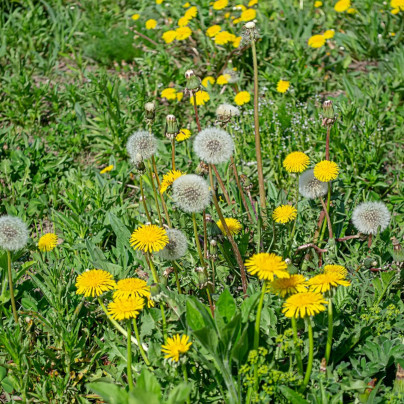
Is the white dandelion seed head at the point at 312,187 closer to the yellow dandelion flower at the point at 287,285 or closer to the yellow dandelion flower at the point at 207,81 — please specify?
the yellow dandelion flower at the point at 287,285

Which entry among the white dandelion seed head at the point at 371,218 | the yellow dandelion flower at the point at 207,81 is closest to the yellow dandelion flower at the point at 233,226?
the white dandelion seed head at the point at 371,218

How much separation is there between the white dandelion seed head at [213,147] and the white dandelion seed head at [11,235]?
3.13 ft

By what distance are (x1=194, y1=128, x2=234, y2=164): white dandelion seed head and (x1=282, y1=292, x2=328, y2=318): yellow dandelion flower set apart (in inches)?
30.2

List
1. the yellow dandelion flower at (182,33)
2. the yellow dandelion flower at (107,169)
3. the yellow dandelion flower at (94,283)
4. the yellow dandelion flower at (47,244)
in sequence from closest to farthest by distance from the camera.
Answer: the yellow dandelion flower at (94,283) → the yellow dandelion flower at (47,244) → the yellow dandelion flower at (107,169) → the yellow dandelion flower at (182,33)

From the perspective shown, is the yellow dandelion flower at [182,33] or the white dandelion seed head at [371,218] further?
the yellow dandelion flower at [182,33]

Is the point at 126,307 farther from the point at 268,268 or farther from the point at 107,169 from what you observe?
the point at 107,169

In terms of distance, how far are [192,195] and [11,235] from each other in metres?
0.93

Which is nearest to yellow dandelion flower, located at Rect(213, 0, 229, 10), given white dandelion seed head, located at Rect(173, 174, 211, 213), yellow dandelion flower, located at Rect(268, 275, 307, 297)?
white dandelion seed head, located at Rect(173, 174, 211, 213)

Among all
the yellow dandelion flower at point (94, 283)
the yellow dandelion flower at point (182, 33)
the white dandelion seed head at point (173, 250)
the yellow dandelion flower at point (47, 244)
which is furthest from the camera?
the yellow dandelion flower at point (182, 33)

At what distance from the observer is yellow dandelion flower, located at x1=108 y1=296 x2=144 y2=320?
7.04 feet

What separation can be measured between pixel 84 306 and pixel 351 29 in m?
3.76

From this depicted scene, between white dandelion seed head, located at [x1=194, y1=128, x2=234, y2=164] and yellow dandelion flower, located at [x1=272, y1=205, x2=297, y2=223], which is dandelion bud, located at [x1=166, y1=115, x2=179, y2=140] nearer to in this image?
white dandelion seed head, located at [x1=194, y1=128, x2=234, y2=164]

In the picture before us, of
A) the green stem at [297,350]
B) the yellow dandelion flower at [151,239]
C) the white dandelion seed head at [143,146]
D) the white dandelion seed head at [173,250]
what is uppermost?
the white dandelion seed head at [143,146]

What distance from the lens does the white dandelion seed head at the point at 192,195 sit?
94.7 inches
